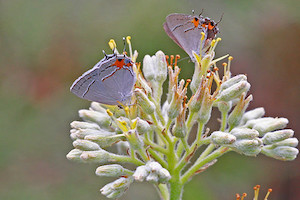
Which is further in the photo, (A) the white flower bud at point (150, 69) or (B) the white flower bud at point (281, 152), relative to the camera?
(A) the white flower bud at point (150, 69)

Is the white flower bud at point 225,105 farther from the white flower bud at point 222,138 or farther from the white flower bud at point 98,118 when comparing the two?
the white flower bud at point 98,118

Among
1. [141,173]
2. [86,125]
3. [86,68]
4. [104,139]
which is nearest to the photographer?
[141,173]

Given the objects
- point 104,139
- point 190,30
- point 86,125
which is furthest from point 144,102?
point 190,30

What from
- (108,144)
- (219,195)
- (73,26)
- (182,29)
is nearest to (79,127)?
(108,144)

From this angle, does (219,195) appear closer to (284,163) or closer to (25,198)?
(284,163)

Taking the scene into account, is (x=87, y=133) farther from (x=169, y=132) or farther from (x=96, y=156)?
(x=169, y=132)

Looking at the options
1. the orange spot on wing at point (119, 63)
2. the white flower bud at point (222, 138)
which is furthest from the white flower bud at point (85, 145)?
the white flower bud at point (222, 138)

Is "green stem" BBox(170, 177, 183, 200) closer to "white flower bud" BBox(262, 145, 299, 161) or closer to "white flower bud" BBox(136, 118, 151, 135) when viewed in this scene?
"white flower bud" BBox(136, 118, 151, 135)

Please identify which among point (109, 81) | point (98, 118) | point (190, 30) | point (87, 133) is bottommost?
point (87, 133)
